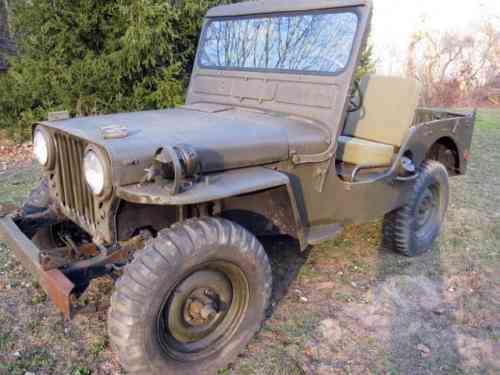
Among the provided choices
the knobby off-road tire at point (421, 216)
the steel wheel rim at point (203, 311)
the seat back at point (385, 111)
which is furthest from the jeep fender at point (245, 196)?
the seat back at point (385, 111)

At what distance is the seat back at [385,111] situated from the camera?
166 inches

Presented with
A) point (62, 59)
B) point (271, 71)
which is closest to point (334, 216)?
point (271, 71)

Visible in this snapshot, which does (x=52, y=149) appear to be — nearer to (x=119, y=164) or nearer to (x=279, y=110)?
(x=119, y=164)

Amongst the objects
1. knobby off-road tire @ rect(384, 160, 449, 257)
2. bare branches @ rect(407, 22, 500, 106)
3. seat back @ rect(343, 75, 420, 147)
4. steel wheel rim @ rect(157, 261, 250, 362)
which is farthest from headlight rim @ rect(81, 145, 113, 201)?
bare branches @ rect(407, 22, 500, 106)

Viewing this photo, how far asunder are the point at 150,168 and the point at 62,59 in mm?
6083

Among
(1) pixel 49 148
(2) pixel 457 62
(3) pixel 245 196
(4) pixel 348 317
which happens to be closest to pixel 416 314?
(4) pixel 348 317

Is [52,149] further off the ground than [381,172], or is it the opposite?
[52,149]

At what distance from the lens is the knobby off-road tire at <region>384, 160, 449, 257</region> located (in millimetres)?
3920

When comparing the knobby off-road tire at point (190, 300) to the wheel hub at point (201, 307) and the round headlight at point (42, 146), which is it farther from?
the round headlight at point (42, 146)

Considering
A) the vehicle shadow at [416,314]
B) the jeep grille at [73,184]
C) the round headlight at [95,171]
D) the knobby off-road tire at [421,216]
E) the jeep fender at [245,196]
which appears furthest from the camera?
the knobby off-road tire at [421,216]

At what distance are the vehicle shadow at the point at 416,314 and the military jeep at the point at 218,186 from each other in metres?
0.24

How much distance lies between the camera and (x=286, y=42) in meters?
3.27

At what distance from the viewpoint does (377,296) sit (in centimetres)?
348

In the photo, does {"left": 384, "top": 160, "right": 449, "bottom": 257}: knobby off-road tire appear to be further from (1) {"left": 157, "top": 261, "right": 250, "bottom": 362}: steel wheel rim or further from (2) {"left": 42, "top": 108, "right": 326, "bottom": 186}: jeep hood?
(1) {"left": 157, "top": 261, "right": 250, "bottom": 362}: steel wheel rim
